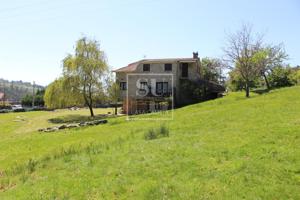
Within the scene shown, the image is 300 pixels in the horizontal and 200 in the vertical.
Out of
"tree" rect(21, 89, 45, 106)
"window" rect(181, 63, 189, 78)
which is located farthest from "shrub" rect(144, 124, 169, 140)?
"tree" rect(21, 89, 45, 106)

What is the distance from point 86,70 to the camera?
131 ft

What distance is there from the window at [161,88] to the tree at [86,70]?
25.8 ft

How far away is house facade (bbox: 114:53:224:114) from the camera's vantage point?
141ft

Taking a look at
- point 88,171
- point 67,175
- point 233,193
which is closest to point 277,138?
point 233,193

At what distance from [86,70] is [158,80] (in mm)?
10460

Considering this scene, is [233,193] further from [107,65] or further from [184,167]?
[107,65]

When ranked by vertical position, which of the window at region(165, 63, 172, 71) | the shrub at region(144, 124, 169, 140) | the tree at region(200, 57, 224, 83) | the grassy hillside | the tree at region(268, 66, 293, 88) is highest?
the tree at region(200, 57, 224, 83)

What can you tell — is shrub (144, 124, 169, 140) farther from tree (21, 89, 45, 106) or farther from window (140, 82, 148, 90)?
tree (21, 89, 45, 106)

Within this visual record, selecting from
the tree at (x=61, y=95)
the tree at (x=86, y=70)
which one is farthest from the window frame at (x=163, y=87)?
the tree at (x=61, y=95)

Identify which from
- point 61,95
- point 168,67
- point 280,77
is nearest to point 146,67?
point 168,67

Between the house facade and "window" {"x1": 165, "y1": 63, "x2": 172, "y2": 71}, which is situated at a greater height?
"window" {"x1": 165, "y1": 63, "x2": 172, "y2": 71}

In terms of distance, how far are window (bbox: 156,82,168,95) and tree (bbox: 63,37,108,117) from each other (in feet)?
25.8

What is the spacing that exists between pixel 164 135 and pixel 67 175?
537 cm

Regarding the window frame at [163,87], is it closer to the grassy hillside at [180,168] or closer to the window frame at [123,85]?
the window frame at [123,85]
